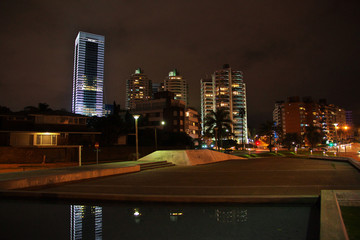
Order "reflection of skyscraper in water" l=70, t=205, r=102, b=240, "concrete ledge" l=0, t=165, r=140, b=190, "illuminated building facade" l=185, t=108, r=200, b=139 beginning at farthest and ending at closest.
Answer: "illuminated building facade" l=185, t=108, r=200, b=139, "concrete ledge" l=0, t=165, r=140, b=190, "reflection of skyscraper in water" l=70, t=205, r=102, b=240

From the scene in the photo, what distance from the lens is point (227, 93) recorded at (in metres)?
158

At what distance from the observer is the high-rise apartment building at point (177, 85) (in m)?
185

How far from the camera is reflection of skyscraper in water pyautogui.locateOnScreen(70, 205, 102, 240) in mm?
5988

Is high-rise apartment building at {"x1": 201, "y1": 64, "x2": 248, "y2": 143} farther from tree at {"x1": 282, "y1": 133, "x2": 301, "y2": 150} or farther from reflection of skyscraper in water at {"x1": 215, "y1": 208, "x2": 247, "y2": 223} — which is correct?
reflection of skyscraper in water at {"x1": 215, "y1": 208, "x2": 247, "y2": 223}

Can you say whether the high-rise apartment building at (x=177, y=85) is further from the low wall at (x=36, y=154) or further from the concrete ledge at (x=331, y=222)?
the concrete ledge at (x=331, y=222)

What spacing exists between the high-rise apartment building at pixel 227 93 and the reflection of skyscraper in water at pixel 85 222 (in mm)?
151168

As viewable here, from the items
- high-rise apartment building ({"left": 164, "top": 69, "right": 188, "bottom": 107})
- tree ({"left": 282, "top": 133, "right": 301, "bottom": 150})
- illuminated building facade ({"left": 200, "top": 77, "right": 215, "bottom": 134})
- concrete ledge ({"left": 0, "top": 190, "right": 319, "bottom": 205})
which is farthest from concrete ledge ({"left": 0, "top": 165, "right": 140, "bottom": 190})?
high-rise apartment building ({"left": 164, "top": 69, "right": 188, "bottom": 107})

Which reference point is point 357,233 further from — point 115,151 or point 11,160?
point 115,151

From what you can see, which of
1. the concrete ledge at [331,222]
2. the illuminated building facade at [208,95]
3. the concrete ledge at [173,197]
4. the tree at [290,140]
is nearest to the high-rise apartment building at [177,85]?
the illuminated building facade at [208,95]

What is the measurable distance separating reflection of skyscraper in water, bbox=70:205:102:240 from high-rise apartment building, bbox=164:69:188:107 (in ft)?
576

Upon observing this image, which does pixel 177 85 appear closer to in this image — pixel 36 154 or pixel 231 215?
pixel 36 154

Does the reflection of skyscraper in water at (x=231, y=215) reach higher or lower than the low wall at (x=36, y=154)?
lower

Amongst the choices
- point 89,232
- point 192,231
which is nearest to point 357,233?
point 192,231

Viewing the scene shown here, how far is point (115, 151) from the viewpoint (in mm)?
35062
